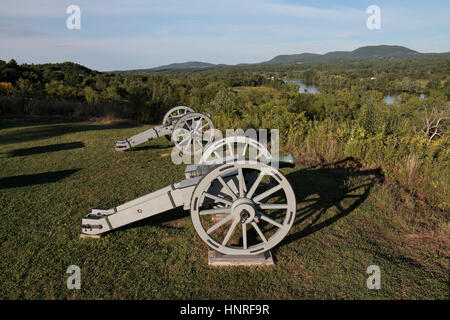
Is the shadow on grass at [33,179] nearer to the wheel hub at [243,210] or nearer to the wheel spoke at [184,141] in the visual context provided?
the wheel spoke at [184,141]

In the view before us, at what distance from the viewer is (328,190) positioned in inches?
213

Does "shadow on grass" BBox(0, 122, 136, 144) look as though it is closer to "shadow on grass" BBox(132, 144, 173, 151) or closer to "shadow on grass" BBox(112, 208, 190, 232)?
"shadow on grass" BBox(132, 144, 173, 151)

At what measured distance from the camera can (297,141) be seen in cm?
805

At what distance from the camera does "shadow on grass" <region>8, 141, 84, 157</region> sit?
7.72 metres

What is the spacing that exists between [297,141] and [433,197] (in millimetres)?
3658

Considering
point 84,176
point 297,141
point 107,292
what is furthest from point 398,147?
point 84,176

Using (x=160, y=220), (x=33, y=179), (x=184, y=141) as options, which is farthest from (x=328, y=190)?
(x=33, y=179)

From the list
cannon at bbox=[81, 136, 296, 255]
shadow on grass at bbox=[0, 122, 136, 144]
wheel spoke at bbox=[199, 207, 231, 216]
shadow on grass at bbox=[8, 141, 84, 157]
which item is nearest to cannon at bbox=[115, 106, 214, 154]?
shadow on grass at bbox=[8, 141, 84, 157]

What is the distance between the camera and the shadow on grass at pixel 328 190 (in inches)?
170

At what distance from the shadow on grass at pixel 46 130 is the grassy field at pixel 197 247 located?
363cm

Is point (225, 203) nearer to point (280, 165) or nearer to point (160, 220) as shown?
point (280, 165)

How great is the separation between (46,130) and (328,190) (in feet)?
32.8
